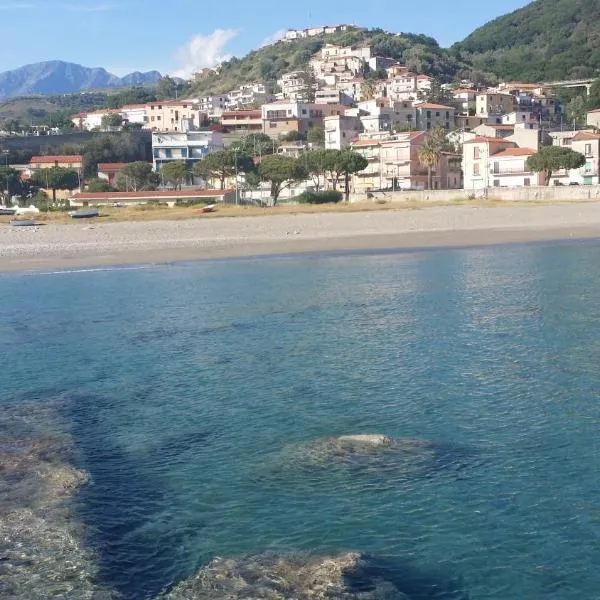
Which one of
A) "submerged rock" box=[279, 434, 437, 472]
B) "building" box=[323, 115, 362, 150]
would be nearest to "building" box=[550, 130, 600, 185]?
"building" box=[323, 115, 362, 150]

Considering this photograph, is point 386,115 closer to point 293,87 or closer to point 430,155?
point 430,155

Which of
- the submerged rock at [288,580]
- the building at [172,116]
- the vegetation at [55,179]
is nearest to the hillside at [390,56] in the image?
the building at [172,116]

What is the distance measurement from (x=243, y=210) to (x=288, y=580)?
172 feet

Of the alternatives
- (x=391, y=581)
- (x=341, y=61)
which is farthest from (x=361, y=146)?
(x=341, y=61)

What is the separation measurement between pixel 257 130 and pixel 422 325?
105558 mm

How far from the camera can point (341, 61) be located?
173125 mm

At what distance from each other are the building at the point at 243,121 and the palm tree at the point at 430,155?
160ft

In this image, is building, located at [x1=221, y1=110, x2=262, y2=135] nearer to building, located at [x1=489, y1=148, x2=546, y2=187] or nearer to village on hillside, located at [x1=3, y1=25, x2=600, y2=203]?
village on hillside, located at [x1=3, y1=25, x2=600, y2=203]

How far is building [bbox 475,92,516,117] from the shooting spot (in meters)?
124

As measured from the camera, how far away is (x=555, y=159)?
2670 inches

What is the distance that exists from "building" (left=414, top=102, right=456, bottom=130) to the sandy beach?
61.0m

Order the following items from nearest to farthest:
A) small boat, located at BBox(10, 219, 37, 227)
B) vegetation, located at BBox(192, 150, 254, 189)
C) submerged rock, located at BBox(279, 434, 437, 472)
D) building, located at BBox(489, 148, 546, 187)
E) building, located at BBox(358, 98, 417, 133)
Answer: submerged rock, located at BBox(279, 434, 437, 472), small boat, located at BBox(10, 219, 37, 227), building, located at BBox(489, 148, 546, 187), vegetation, located at BBox(192, 150, 254, 189), building, located at BBox(358, 98, 417, 133)

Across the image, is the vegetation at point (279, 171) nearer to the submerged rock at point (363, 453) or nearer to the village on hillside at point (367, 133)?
the village on hillside at point (367, 133)

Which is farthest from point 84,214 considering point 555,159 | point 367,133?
point 367,133
